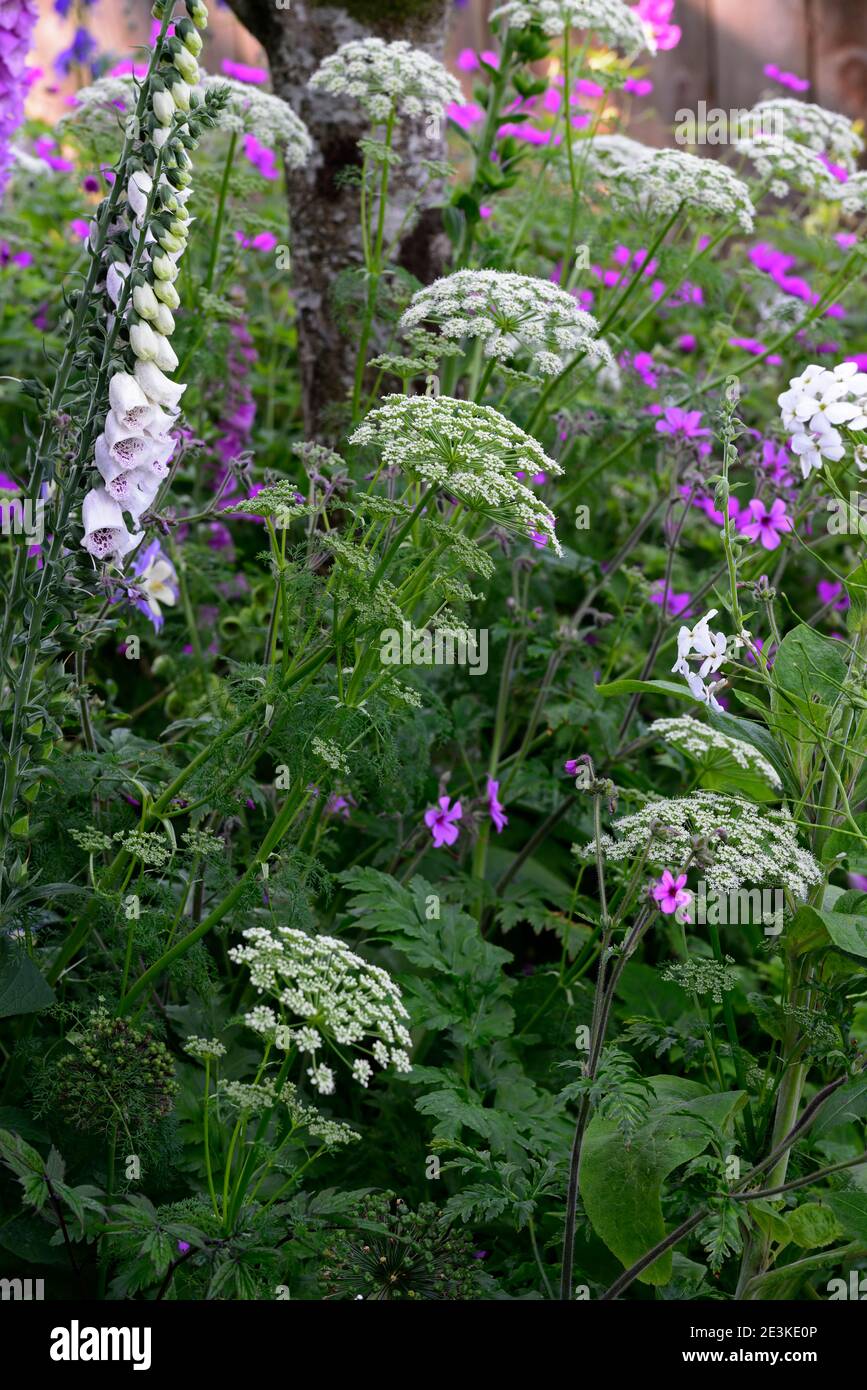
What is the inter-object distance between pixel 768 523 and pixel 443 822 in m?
0.98

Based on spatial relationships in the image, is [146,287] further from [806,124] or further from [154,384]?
[806,124]

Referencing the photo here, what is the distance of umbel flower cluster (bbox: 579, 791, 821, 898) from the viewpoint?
1.87 metres

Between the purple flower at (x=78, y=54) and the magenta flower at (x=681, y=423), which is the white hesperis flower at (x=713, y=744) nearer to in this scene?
the magenta flower at (x=681, y=423)

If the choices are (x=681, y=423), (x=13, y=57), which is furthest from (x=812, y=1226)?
(x=13, y=57)

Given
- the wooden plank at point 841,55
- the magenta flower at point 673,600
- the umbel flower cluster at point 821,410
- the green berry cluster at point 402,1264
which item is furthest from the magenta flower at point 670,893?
the wooden plank at point 841,55

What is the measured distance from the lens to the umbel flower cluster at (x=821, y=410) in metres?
2.12

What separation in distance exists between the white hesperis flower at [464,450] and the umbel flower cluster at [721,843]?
422 mm

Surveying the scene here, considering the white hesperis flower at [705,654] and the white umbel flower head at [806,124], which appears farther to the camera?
the white umbel flower head at [806,124]

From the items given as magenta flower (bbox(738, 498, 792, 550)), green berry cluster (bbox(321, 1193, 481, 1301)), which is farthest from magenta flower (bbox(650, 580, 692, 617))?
green berry cluster (bbox(321, 1193, 481, 1301))

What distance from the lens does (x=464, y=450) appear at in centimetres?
196

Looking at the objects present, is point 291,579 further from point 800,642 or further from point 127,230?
point 800,642

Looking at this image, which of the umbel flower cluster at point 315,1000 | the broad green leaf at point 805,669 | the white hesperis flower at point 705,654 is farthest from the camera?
the broad green leaf at point 805,669

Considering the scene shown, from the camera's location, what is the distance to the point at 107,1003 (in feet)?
7.71
